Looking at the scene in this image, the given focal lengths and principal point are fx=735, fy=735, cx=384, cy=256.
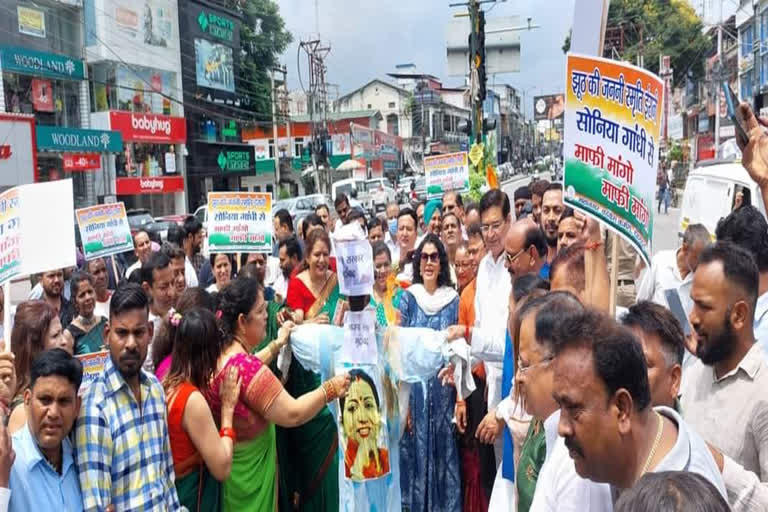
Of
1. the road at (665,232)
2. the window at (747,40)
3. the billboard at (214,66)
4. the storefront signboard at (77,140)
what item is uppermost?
the window at (747,40)

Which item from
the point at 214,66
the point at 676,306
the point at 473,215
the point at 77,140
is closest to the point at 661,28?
the point at 214,66

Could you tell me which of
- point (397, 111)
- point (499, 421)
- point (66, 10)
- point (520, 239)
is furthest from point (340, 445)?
point (397, 111)

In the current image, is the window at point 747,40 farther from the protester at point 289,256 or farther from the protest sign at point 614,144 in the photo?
the protest sign at point 614,144

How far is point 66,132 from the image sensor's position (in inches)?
949

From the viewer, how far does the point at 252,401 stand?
122 inches

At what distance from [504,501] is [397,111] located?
73750 mm

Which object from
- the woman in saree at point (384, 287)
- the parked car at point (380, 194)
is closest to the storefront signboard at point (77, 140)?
the parked car at point (380, 194)

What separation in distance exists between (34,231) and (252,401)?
1362mm

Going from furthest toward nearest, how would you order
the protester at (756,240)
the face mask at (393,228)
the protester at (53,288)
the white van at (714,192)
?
the face mask at (393,228) → the white van at (714,192) → the protester at (53,288) → the protester at (756,240)

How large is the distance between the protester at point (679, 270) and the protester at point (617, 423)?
8.89 ft

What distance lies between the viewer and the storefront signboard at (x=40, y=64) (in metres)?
23.0

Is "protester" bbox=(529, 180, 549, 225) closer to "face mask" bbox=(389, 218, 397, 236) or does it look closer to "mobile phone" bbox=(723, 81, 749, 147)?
"face mask" bbox=(389, 218, 397, 236)

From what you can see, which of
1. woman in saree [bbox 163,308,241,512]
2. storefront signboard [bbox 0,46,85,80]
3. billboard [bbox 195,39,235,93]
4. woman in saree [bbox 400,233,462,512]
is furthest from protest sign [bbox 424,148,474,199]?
billboard [bbox 195,39,235,93]

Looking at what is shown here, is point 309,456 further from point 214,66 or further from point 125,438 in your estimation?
point 214,66
